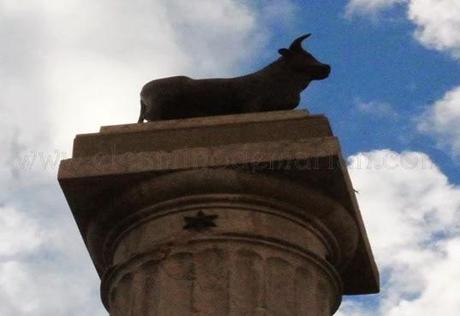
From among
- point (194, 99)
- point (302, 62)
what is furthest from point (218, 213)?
point (302, 62)

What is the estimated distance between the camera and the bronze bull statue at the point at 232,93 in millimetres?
10156

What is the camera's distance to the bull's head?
407 inches

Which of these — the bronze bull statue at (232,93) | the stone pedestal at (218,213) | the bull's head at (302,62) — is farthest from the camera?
the bull's head at (302,62)

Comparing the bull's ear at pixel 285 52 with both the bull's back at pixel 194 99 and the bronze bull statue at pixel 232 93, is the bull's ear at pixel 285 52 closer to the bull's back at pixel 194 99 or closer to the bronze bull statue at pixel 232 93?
the bronze bull statue at pixel 232 93

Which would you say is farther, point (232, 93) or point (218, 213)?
point (232, 93)

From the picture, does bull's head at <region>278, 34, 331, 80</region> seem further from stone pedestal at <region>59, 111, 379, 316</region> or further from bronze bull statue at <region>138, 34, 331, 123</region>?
stone pedestal at <region>59, 111, 379, 316</region>

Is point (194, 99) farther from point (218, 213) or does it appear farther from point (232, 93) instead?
point (218, 213)

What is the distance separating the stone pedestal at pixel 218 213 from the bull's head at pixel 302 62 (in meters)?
1.01

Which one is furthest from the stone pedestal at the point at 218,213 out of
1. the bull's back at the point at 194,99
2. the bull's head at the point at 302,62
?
the bull's head at the point at 302,62

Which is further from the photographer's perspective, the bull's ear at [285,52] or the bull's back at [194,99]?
the bull's ear at [285,52]

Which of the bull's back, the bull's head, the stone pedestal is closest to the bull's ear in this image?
the bull's head

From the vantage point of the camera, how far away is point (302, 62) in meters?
10.4

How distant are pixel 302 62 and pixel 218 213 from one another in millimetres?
2268

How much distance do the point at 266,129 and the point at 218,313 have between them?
1.88 meters
